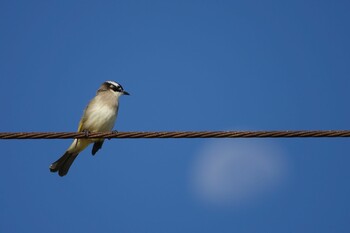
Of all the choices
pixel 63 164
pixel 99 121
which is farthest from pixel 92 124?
pixel 63 164

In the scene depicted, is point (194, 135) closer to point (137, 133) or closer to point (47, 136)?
point (137, 133)

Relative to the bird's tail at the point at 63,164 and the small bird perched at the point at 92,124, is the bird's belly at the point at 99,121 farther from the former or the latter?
the bird's tail at the point at 63,164

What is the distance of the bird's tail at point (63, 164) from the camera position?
9604 mm

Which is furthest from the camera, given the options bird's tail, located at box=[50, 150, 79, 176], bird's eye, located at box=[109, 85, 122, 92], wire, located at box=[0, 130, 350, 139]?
bird's eye, located at box=[109, 85, 122, 92]

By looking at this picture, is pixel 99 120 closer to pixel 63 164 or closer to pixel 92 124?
pixel 92 124

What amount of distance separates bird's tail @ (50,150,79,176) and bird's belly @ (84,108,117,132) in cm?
63

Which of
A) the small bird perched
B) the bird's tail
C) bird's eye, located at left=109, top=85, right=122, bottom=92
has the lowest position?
the bird's tail

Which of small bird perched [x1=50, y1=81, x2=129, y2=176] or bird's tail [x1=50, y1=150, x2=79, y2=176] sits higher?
small bird perched [x1=50, y1=81, x2=129, y2=176]

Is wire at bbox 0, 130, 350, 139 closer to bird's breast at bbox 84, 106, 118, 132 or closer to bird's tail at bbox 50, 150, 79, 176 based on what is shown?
bird's breast at bbox 84, 106, 118, 132

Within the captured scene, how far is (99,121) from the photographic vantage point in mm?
9617

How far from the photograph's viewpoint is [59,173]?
378 inches

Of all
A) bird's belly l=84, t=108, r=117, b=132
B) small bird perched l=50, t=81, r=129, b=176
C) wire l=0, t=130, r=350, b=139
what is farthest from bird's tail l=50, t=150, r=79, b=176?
wire l=0, t=130, r=350, b=139

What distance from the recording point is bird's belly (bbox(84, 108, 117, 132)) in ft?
A: 31.6

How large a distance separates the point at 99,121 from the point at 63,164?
104cm
